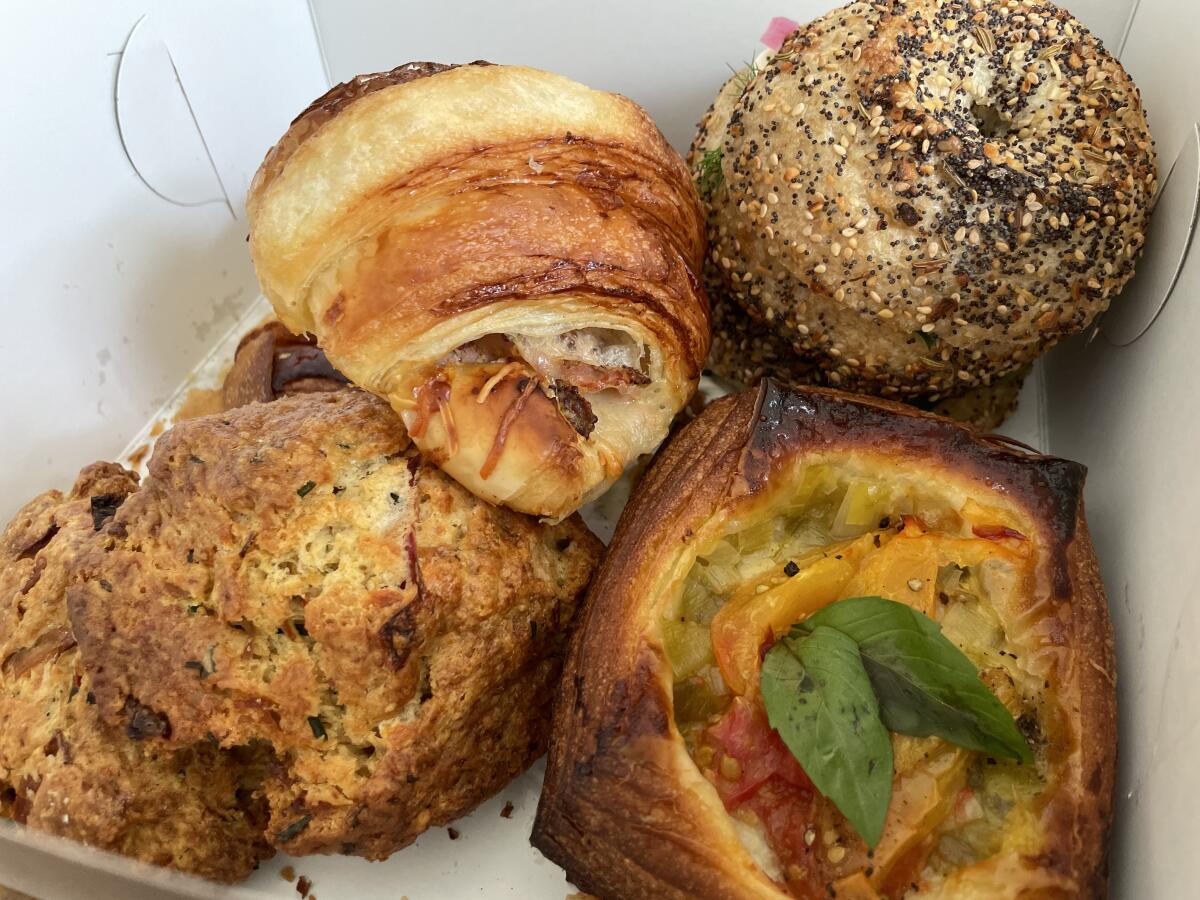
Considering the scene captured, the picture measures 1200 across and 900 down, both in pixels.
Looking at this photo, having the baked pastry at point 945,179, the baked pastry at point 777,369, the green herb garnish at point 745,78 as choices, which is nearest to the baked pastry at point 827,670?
the baked pastry at point 945,179

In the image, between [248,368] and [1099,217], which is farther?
[248,368]

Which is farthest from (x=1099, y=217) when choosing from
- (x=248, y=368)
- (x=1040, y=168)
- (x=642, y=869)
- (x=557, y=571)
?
(x=248, y=368)

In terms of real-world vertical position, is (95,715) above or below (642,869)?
above

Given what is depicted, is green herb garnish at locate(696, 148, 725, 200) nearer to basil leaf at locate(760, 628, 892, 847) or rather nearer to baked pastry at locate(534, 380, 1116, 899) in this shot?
baked pastry at locate(534, 380, 1116, 899)

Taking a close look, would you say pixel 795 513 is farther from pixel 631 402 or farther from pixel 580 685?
pixel 580 685

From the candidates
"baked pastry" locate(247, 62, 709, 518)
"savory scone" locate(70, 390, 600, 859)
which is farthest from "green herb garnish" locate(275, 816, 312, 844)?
"baked pastry" locate(247, 62, 709, 518)

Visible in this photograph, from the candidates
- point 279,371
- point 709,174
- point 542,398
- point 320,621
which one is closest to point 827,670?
point 542,398

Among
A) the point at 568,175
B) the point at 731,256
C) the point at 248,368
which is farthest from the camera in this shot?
the point at 248,368
